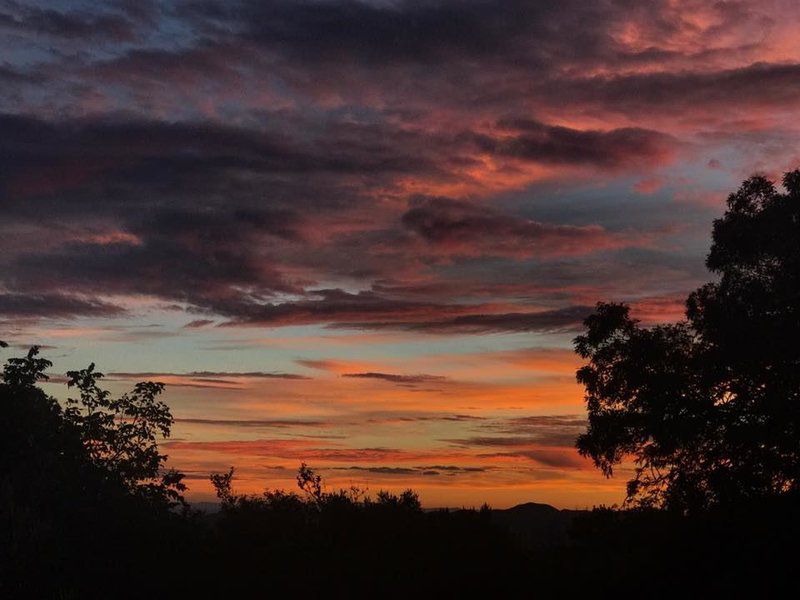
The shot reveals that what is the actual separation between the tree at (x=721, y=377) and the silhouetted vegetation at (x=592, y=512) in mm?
45

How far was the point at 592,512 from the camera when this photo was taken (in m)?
28.8

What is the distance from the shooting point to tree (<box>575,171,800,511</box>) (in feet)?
91.6

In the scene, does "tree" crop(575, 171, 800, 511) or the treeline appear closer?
the treeline

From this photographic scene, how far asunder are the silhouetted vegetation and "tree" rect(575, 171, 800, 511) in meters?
0.04

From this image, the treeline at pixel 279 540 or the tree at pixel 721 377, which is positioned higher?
the tree at pixel 721 377

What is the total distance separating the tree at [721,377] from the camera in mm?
27922

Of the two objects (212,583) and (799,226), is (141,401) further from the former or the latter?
(799,226)

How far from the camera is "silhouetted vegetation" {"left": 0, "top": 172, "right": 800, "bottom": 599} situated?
79.4ft

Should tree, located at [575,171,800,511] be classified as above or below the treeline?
above

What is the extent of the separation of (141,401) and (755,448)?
66.8 ft

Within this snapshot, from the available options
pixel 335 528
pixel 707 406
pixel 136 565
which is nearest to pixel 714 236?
pixel 707 406

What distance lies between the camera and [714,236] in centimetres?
3067

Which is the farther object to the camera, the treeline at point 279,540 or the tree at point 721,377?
the tree at point 721,377

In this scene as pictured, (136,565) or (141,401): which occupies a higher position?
(141,401)
